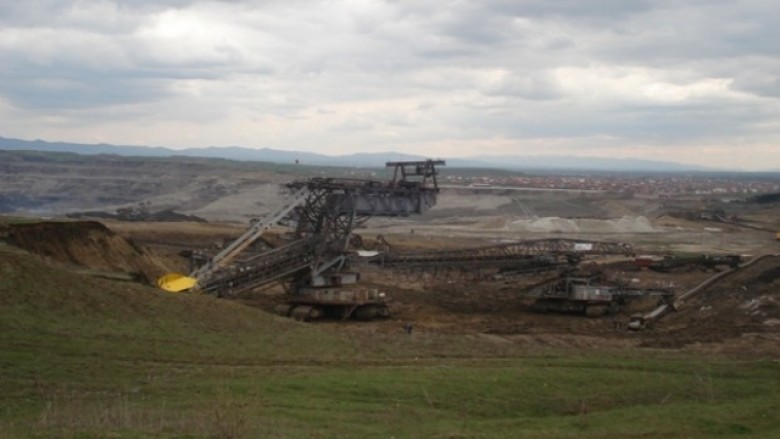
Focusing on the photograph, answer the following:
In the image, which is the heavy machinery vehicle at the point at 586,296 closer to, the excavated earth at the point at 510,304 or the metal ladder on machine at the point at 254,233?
the excavated earth at the point at 510,304

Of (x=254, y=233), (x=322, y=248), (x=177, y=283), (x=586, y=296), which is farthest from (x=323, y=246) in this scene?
(x=586, y=296)

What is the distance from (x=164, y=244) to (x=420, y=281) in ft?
93.0

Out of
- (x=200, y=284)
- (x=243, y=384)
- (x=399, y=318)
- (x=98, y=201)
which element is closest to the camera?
(x=243, y=384)

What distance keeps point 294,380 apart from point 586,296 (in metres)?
31.9

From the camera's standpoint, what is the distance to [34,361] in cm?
2466

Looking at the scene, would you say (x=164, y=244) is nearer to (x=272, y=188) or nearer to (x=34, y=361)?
(x=34, y=361)

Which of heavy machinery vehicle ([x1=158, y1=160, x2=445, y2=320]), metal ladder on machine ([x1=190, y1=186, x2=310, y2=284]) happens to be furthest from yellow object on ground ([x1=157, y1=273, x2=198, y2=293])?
metal ladder on machine ([x1=190, y1=186, x2=310, y2=284])

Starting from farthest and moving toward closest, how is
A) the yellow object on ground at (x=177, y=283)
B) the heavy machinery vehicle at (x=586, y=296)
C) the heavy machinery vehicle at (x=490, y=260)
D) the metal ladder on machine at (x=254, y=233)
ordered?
the heavy machinery vehicle at (x=490, y=260) < the heavy machinery vehicle at (x=586, y=296) < the metal ladder on machine at (x=254, y=233) < the yellow object on ground at (x=177, y=283)

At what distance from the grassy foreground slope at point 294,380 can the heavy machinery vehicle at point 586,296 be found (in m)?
19.0

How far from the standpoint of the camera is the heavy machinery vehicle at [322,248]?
49.6 metres

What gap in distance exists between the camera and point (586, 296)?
53.8m

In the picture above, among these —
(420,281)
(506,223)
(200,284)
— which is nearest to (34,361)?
(200,284)

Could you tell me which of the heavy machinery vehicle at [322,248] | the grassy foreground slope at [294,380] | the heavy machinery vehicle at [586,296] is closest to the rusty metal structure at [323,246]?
the heavy machinery vehicle at [322,248]

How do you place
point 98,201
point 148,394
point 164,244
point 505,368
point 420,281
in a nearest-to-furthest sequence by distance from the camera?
point 148,394
point 505,368
point 420,281
point 164,244
point 98,201
